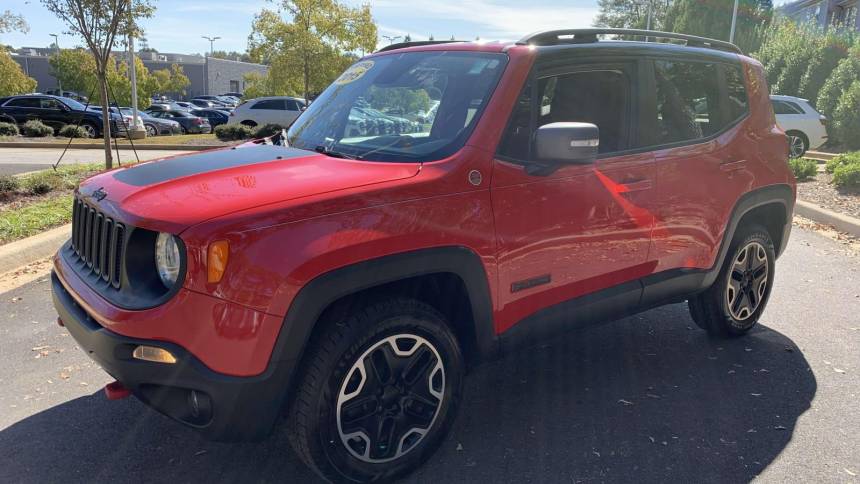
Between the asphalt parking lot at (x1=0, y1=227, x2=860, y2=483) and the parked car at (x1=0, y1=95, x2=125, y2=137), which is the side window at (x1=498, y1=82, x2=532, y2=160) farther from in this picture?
the parked car at (x1=0, y1=95, x2=125, y2=137)

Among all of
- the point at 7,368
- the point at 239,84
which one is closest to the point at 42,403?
the point at 7,368

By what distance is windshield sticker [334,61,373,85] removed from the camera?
12.8 feet

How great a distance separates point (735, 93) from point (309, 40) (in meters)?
21.3

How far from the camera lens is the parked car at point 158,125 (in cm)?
2748

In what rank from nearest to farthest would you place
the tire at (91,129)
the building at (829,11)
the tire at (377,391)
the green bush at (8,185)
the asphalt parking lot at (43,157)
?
the tire at (377,391)
the green bush at (8,185)
the asphalt parking lot at (43,157)
the tire at (91,129)
the building at (829,11)

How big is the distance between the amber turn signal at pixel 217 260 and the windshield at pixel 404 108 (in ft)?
3.14

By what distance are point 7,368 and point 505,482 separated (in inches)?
119

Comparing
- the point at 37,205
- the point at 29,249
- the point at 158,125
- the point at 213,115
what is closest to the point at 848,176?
the point at 29,249

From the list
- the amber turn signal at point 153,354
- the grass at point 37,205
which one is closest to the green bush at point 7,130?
the grass at point 37,205

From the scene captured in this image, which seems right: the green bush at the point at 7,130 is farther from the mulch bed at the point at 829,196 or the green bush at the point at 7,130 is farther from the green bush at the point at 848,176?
the green bush at the point at 848,176

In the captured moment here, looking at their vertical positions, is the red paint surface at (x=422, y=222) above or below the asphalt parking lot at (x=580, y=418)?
above

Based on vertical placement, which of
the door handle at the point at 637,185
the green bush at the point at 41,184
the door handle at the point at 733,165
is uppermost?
the door handle at the point at 733,165

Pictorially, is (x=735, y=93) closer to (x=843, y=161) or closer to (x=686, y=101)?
(x=686, y=101)

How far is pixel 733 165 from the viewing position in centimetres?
406
